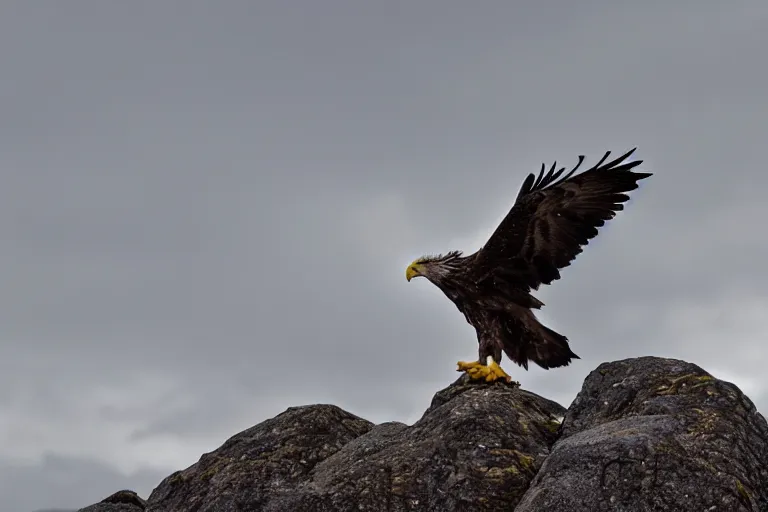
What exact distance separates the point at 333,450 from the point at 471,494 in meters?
3.05

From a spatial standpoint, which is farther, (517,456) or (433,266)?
(433,266)

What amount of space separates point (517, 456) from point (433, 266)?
213 inches

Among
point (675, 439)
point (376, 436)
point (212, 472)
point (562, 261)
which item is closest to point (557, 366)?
point (562, 261)

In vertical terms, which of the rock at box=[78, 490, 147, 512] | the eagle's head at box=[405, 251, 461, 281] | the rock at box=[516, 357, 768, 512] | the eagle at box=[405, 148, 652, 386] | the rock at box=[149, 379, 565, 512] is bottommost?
the rock at box=[516, 357, 768, 512]

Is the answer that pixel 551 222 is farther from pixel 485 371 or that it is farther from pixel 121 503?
pixel 121 503

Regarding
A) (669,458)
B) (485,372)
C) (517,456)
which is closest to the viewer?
(669,458)

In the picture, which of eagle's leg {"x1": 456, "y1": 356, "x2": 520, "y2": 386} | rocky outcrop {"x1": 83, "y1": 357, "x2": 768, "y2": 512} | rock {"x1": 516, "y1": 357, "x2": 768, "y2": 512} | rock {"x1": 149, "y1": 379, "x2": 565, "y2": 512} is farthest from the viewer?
eagle's leg {"x1": 456, "y1": 356, "x2": 520, "y2": 386}

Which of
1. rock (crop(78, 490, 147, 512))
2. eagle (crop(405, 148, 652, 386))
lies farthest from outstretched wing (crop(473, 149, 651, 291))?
rock (crop(78, 490, 147, 512))

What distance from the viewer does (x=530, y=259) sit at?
14.1 m

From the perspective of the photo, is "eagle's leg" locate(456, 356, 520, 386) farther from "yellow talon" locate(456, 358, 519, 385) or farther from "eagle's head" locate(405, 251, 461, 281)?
"eagle's head" locate(405, 251, 461, 281)

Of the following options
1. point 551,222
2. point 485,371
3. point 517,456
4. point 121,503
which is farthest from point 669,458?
point 121,503

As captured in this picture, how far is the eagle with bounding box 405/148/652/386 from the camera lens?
13.4 meters

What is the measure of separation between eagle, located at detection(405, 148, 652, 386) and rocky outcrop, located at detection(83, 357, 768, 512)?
111 cm

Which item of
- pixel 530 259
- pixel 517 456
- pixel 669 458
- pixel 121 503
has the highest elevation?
pixel 530 259
